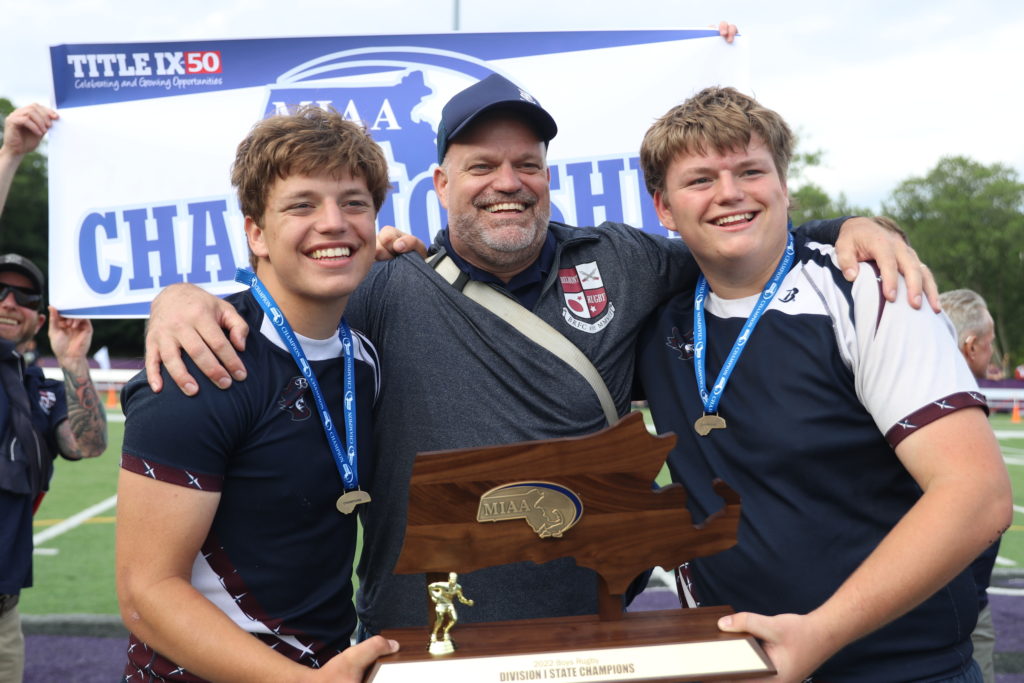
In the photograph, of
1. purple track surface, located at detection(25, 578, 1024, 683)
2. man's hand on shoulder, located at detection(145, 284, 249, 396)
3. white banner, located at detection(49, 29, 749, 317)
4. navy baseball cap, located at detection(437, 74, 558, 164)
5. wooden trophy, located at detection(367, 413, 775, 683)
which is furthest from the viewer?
purple track surface, located at detection(25, 578, 1024, 683)

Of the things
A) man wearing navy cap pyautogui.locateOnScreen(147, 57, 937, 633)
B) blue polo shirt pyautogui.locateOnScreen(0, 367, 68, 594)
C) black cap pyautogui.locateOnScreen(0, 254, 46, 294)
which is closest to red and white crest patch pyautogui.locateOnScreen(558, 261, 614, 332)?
man wearing navy cap pyautogui.locateOnScreen(147, 57, 937, 633)

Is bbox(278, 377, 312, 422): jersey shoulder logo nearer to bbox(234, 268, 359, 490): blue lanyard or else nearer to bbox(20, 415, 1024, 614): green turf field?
bbox(234, 268, 359, 490): blue lanyard

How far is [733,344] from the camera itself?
2518 millimetres

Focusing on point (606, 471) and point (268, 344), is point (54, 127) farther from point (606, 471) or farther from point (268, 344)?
point (606, 471)

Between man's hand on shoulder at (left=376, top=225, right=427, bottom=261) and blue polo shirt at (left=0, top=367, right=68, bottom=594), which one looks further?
blue polo shirt at (left=0, top=367, right=68, bottom=594)

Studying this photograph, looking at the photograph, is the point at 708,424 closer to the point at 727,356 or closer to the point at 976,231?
the point at 727,356

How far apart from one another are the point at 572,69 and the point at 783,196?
2.17m

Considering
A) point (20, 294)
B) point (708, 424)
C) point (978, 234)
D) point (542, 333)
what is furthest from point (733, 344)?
point (978, 234)

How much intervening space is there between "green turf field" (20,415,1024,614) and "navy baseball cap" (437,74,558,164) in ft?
17.6

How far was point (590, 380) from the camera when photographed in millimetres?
2668

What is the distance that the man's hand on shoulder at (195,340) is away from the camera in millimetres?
2131

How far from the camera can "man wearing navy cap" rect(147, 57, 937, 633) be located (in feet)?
8.63

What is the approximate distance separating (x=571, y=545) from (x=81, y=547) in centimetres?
783

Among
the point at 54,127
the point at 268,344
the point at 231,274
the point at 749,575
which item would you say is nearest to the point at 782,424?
the point at 749,575
